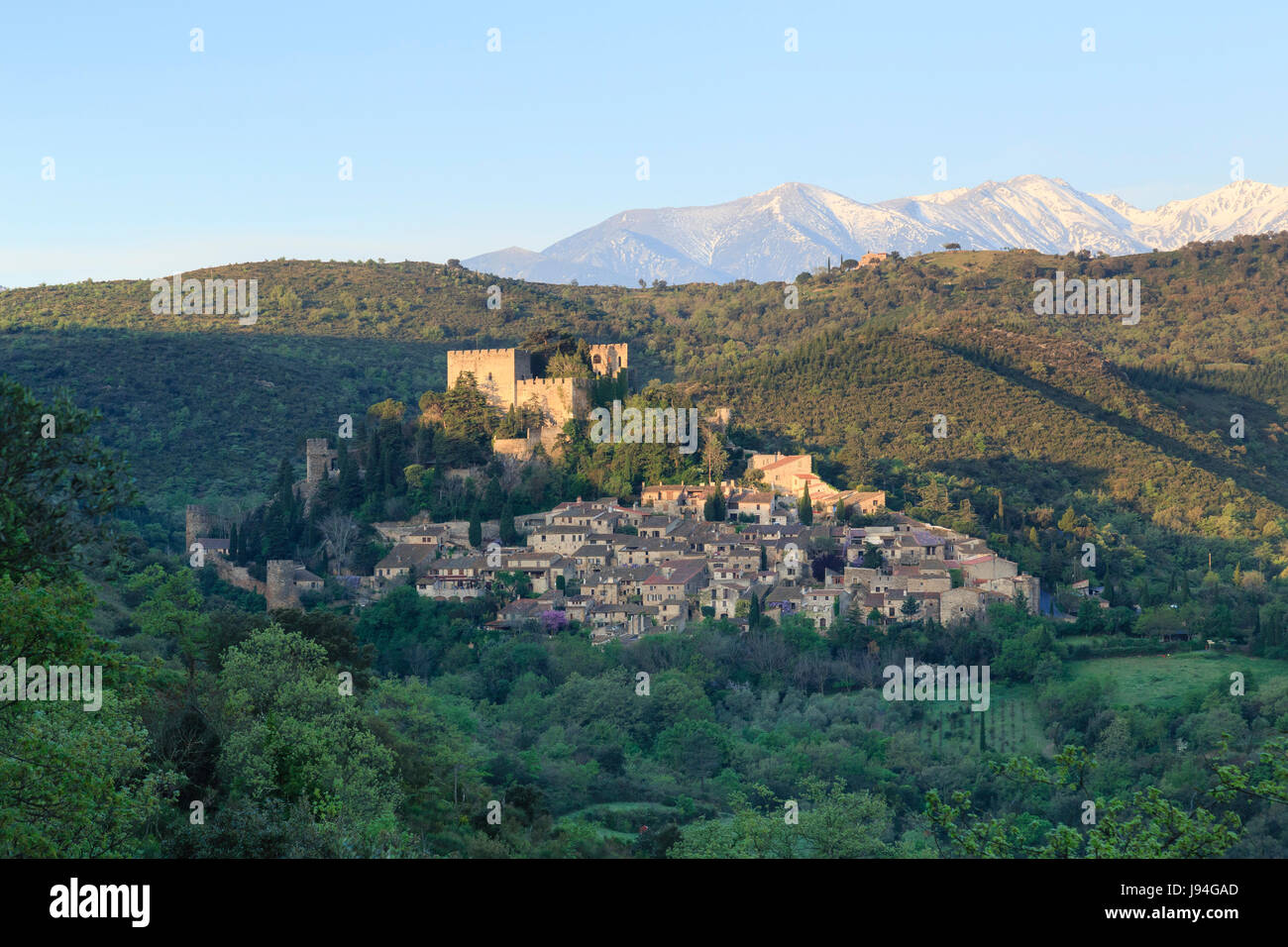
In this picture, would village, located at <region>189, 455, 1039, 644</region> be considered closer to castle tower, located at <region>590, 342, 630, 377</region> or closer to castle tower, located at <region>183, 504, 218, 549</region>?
castle tower, located at <region>183, 504, 218, 549</region>

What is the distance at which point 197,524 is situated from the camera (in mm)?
40438

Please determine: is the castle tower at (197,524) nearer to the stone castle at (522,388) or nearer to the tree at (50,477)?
the stone castle at (522,388)

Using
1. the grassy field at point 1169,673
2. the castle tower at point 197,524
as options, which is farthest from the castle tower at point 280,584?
the grassy field at point 1169,673

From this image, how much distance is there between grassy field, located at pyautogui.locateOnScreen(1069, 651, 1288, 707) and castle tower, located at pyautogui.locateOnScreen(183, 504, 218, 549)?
2466 cm

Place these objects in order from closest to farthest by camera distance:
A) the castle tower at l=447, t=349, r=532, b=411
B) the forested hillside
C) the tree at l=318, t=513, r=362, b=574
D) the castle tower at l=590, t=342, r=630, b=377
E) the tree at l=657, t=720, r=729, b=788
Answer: the tree at l=657, t=720, r=729, b=788, the tree at l=318, t=513, r=362, b=574, the castle tower at l=447, t=349, r=532, b=411, the castle tower at l=590, t=342, r=630, b=377, the forested hillside

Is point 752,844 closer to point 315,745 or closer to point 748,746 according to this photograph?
point 315,745

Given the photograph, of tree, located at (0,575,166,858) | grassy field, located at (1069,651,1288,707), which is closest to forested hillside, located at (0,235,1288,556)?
grassy field, located at (1069,651,1288,707)

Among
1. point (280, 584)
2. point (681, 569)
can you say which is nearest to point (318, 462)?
point (280, 584)

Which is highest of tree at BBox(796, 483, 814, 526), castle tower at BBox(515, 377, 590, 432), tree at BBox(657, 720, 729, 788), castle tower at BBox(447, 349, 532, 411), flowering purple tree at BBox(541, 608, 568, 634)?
castle tower at BBox(447, 349, 532, 411)

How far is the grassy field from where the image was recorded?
2948 centimetres

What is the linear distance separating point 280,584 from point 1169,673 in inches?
852

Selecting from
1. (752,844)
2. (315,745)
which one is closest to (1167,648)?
(752,844)

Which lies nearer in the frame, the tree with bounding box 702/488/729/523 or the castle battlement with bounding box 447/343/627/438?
the tree with bounding box 702/488/729/523

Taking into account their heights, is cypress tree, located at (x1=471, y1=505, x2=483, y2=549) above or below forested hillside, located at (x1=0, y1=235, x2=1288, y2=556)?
below
